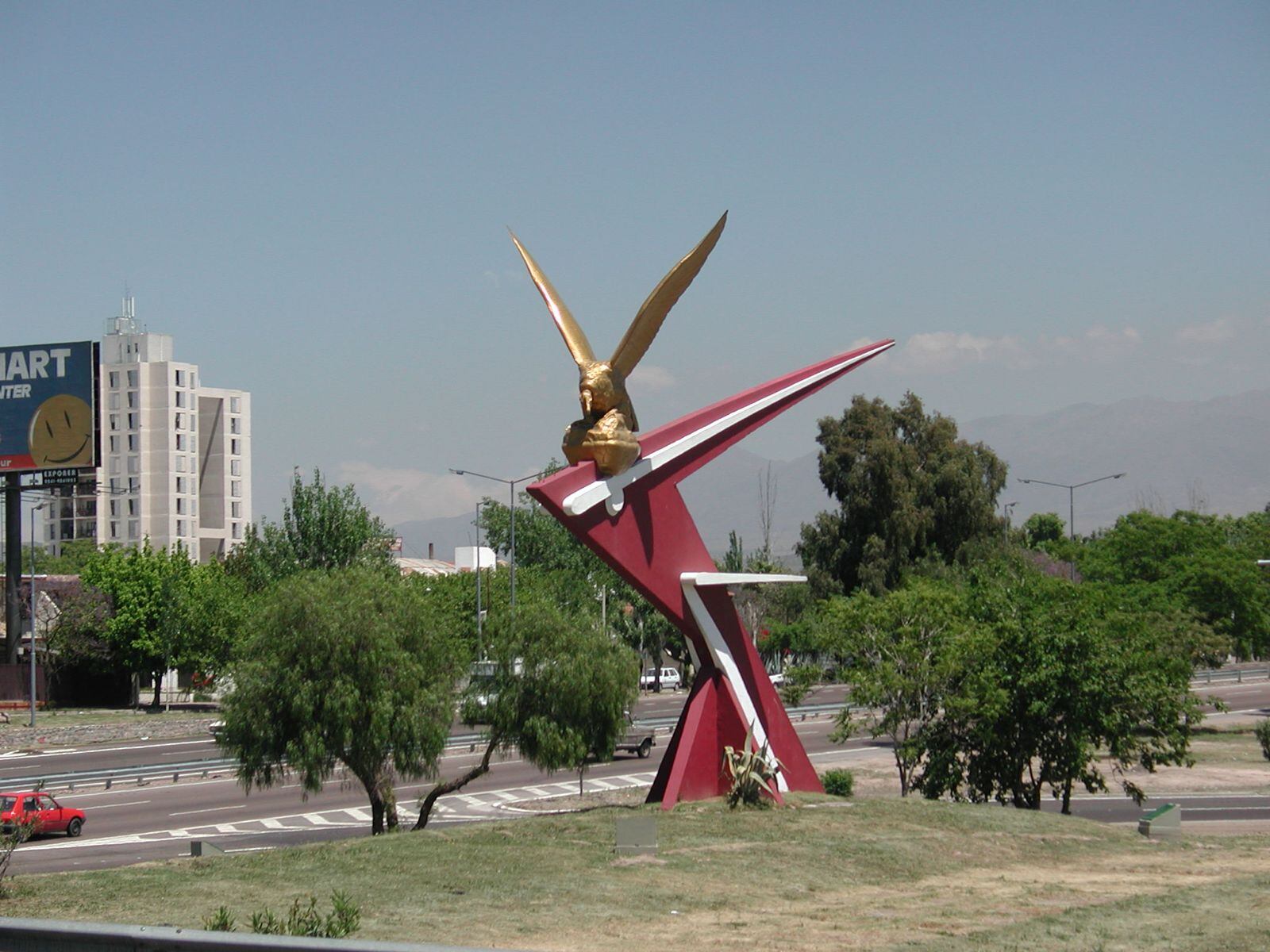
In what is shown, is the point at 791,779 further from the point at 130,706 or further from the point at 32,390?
the point at 130,706

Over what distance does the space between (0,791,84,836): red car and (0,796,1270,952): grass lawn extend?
11831 millimetres

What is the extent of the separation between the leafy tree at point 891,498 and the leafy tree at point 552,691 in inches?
1580

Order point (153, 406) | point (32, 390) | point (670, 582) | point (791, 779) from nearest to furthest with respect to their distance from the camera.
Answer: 1. point (670, 582)
2. point (791, 779)
3. point (32, 390)
4. point (153, 406)

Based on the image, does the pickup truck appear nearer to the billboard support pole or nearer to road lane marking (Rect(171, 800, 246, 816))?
road lane marking (Rect(171, 800, 246, 816))

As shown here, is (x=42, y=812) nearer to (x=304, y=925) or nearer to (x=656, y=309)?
(x=656, y=309)

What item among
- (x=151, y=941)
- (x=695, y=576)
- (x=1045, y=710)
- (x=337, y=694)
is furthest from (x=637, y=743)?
(x=151, y=941)

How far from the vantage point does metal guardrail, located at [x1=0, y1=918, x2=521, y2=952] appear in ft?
27.6

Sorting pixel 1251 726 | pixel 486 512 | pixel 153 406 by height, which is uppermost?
pixel 153 406

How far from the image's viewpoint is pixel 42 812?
30969 mm

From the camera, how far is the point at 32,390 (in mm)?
62969

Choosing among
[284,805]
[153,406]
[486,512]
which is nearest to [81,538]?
[153,406]

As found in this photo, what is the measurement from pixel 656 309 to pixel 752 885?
9345 millimetres

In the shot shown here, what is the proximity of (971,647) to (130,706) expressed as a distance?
4868 cm

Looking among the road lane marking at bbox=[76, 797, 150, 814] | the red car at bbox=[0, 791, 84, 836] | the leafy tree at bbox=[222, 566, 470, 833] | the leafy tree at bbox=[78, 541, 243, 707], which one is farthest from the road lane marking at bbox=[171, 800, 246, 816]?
the leafy tree at bbox=[78, 541, 243, 707]
